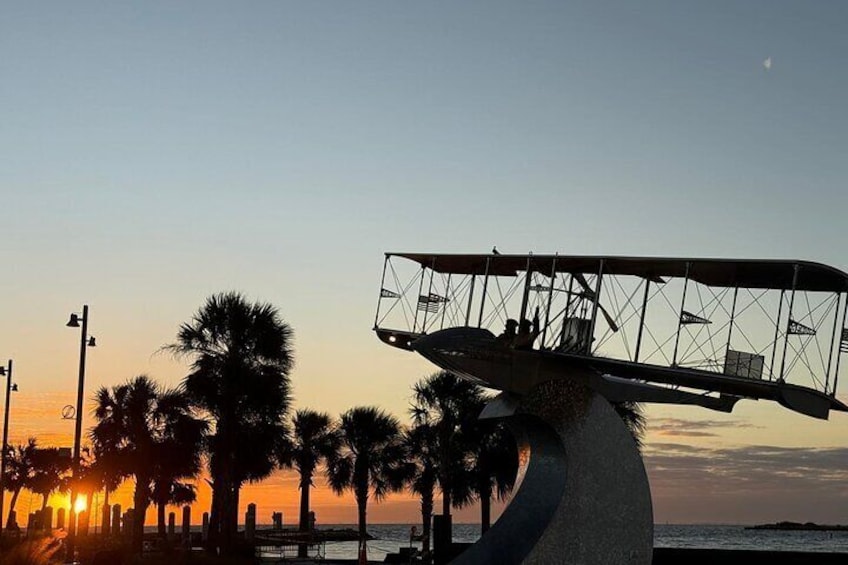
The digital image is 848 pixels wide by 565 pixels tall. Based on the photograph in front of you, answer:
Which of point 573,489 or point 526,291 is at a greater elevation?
point 526,291

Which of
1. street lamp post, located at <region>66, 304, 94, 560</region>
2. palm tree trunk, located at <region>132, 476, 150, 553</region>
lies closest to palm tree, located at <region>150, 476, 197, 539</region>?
palm tree trunk, located at <region>132, 476, 150, 553</region>

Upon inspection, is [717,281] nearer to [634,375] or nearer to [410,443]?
[634,375]

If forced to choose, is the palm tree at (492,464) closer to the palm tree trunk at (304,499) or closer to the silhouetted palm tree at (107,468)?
the silhouetted palm tree at (107,468)

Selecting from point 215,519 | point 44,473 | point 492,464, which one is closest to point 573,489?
point 215,519

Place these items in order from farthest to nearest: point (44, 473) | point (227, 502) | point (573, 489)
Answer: point (44, 473) → point (227, 502) → point (573, 489)

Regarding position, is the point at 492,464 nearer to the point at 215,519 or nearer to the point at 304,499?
the point at 215,519

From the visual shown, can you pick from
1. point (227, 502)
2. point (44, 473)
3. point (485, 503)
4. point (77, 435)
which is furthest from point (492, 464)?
point (44, 473)

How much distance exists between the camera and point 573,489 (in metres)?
24.4

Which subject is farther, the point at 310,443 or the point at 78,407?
the point at 310,443

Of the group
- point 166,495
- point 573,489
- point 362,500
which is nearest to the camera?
point 573,489

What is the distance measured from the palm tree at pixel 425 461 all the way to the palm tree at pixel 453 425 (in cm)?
51

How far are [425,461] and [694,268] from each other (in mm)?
33315

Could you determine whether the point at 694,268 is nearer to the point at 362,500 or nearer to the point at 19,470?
the point at 362,500

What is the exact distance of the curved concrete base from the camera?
2414 cm
